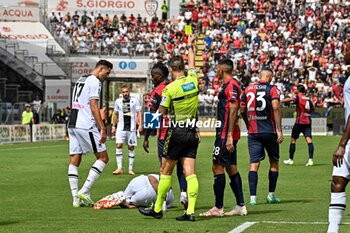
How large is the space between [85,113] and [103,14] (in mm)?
52164

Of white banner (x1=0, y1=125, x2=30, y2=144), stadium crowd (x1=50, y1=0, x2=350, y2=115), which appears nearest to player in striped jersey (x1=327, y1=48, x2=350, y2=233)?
white banner (x1=0, y1=125, x2=30, y2=144)

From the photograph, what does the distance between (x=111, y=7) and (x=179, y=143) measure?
2165 inches

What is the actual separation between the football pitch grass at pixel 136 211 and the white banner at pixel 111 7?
39.6m

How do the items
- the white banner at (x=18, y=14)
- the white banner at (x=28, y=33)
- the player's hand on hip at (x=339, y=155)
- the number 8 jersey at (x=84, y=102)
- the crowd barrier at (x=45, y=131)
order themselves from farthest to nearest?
1. the white banner at (x=18, y=14)
2. the white banner at (x=28, y=33)
3. the crowd barrier at (x=45, y=131)
4. the number 8 jersey at (x=84, y=102)
5. the player's hand on hip at (x=339, y=155)

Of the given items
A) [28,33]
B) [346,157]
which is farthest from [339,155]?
[28,33]

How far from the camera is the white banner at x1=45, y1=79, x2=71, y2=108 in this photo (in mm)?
54188

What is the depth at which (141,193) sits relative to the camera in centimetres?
1427

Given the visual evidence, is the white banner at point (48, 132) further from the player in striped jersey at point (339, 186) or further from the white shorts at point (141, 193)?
the player in striped jersey at point (339, 186)

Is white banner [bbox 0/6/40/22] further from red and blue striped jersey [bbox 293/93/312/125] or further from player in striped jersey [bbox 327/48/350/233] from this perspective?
player in striped jersey [bbox 327/48/350/233]

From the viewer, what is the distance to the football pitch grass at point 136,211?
39.9ft

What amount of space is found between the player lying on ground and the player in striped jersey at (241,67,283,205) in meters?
1.93

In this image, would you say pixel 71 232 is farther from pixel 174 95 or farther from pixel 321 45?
pixel 321 45

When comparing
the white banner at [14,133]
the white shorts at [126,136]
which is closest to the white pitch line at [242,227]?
the white shorts at [126,136]

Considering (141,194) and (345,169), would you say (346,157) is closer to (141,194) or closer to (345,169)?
(345,169)
